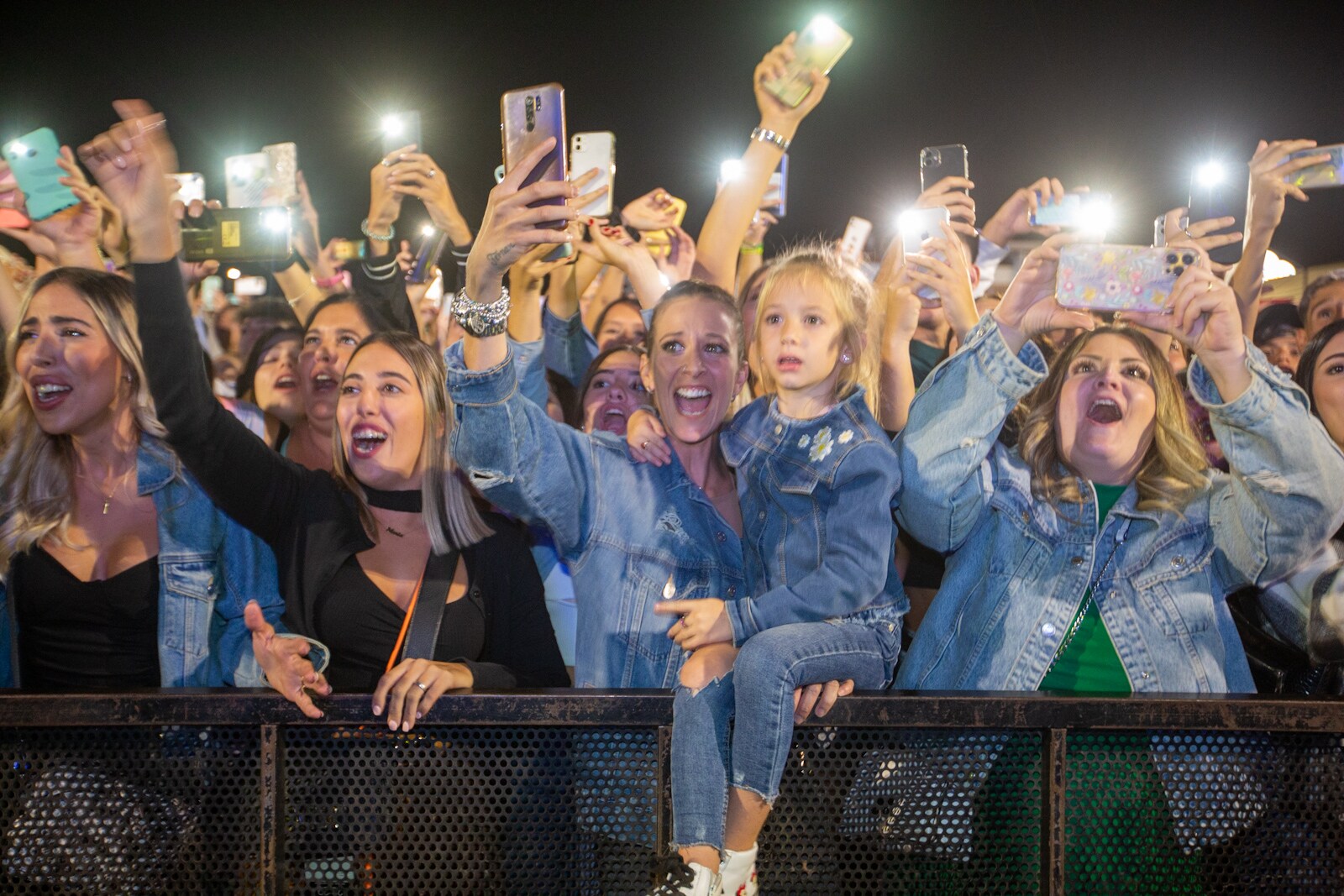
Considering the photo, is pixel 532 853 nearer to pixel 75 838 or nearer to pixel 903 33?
pixel 75 838

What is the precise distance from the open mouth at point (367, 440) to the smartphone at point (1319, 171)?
8.48 feet

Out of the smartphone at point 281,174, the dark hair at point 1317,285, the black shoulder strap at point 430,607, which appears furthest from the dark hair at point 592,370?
the dark hair at point 1317,285

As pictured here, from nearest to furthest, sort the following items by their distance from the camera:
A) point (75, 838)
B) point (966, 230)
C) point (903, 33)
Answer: point (75, 838) < point (966, 230) < point (903, 33)

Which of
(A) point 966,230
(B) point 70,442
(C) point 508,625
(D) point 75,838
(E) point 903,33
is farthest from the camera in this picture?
(E) point 903,33

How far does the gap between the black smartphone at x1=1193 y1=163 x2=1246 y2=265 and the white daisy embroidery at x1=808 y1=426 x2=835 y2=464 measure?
1524 mm

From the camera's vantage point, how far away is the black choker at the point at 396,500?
2203mm

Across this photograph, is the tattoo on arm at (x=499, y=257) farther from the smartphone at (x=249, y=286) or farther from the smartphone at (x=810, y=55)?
the smartphone at (x=249, y=286)

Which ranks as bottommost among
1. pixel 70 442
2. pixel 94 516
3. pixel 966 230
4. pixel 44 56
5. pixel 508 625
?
pixel 508 625

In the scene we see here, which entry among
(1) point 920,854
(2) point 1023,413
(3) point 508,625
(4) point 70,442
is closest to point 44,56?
(4) point 70,442

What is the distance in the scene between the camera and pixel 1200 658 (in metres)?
1.94

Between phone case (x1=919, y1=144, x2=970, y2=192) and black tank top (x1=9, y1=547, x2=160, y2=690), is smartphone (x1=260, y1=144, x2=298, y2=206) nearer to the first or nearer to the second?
black tank top (x1=9, y1=547, x2=160, y2=690)

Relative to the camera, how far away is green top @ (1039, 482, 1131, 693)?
1.98 m

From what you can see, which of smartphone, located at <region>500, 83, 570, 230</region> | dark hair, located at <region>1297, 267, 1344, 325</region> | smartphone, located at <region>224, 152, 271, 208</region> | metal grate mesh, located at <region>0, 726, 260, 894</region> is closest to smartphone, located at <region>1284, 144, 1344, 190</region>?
dark hair, located at <region>1297, 267, 1344, 325</region>

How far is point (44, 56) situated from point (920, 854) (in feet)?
22.3
